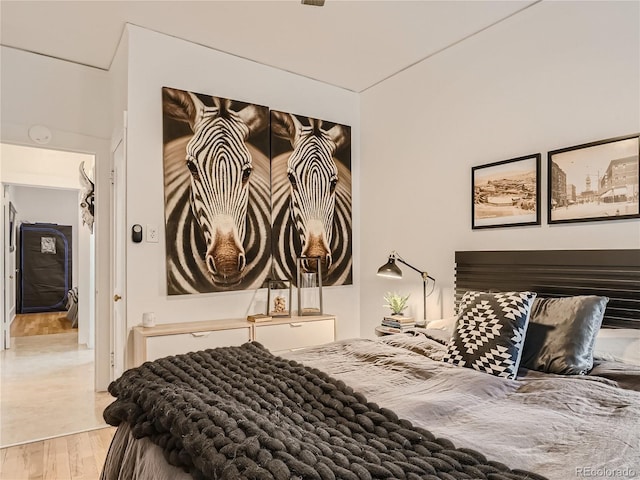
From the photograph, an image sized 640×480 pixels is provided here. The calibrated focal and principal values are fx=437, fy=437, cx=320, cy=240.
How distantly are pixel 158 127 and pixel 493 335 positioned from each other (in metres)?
2.59

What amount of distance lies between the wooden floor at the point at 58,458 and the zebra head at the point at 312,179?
6.71ft

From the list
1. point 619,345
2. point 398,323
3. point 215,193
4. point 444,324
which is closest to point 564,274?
point 619,345

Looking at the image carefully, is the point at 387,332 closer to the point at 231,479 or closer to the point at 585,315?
the point at 585,315

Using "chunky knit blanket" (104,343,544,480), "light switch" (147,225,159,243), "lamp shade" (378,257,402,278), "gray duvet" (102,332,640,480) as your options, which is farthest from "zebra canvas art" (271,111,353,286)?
"chunky knit blanket" (104,343,544,480)

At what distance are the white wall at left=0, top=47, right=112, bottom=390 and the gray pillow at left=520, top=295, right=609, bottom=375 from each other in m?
3.31

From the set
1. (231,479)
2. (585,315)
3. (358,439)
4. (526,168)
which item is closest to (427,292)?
(526,168)

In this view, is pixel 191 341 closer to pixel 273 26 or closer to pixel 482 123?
pixel 273 26

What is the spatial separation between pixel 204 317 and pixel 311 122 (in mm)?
1919

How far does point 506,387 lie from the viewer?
66.2 inches

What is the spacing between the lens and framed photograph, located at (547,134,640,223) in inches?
88.9

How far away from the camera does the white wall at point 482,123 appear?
2373mm

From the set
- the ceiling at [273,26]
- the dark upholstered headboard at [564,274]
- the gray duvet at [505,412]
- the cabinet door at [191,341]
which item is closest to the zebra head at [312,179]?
the ceiling at [273,26]

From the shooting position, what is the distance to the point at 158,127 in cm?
314

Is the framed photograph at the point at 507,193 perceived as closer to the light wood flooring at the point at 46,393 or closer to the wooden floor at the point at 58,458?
the wooden floor at the point at 58,458
